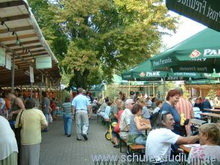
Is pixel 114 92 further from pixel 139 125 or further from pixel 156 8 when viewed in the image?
pixel 139 125

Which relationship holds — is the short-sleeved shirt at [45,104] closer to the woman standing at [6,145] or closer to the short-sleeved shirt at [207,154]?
the woman standing at [6,145]

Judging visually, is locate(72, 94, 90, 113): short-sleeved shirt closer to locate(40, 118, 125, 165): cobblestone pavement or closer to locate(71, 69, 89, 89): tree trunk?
locate(40, 118, 125, 165): cobblestone pavement

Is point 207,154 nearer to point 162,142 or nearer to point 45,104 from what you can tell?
point 162,142

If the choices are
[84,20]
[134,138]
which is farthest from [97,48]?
A: [134,138]

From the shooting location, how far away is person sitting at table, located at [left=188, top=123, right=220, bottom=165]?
4.23 meters

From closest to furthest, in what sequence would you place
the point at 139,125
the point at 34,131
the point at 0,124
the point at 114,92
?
the point at 0,124, the point at 34,131, the point at 139,125, the point at 114,92

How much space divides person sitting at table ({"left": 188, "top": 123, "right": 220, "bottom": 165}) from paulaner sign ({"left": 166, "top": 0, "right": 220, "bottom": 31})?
4.56 feet

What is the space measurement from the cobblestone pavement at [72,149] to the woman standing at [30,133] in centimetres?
149

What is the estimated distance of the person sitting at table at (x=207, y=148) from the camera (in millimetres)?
4227

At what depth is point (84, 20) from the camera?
1030 inches

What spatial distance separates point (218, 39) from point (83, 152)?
628 cm

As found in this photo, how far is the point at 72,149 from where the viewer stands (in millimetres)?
11547

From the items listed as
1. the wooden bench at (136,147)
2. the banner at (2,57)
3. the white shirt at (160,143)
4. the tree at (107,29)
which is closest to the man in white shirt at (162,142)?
the white shirt at (160,143)

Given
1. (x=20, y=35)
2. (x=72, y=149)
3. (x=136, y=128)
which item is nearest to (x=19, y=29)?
(x=20, y=35)
